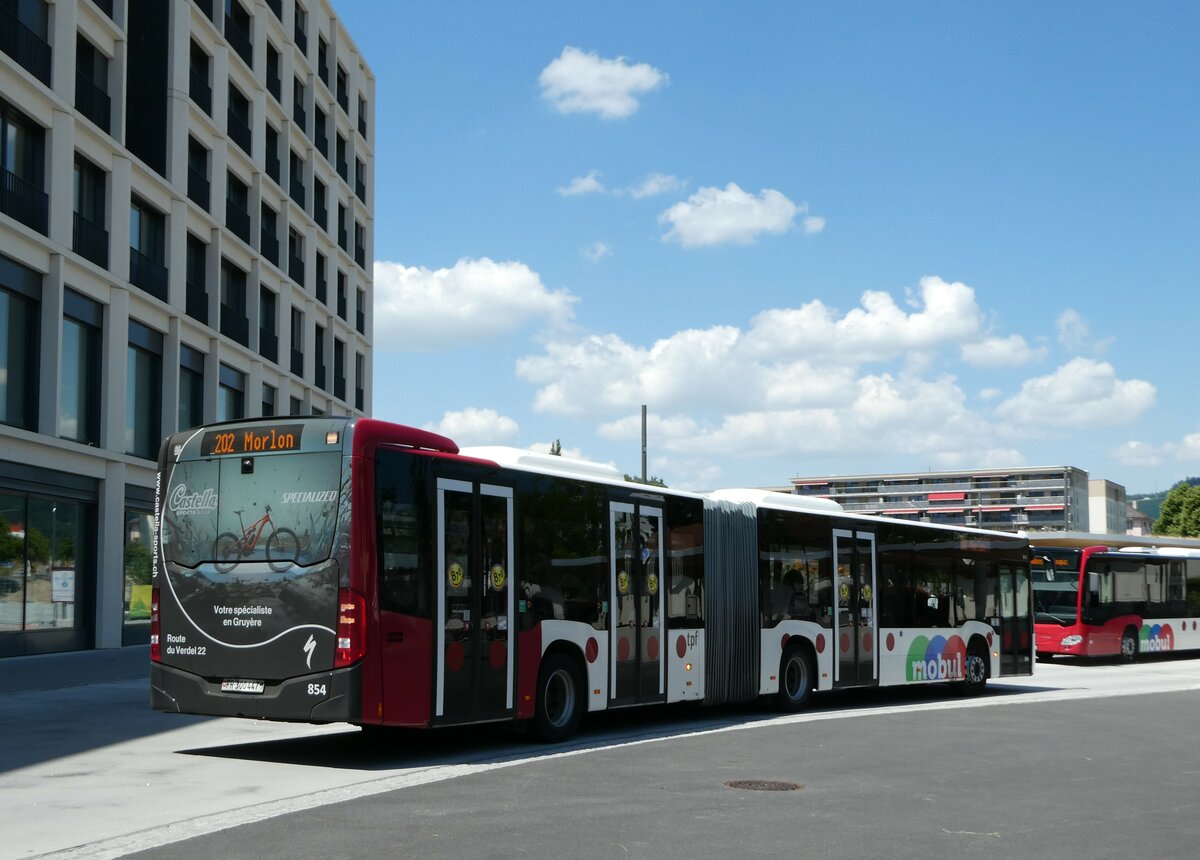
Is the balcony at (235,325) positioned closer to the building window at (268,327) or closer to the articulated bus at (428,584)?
the building window at (268,327)

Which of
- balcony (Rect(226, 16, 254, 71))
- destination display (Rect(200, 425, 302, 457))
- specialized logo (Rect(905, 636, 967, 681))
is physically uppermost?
balcony (Rect(226, 16, 254, 71))

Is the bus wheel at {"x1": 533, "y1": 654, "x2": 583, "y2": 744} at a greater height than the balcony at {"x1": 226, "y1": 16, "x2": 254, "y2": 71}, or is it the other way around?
the balcony at {"x1": 226, "y1": 16, "x2": 254, "y2": 71}

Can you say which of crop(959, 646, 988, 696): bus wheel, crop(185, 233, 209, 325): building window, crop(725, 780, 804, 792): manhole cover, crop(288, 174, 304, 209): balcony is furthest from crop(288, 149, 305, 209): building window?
crop(725, 780, 804, 792): manhole cover

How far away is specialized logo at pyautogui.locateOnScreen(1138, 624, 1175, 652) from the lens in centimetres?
3462

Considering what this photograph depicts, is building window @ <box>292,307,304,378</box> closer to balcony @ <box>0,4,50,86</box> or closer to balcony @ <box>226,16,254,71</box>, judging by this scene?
balcony @ <box>226,16,254,71</box>

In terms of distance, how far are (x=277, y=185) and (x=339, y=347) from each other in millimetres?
10658

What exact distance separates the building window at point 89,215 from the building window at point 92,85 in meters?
1.04

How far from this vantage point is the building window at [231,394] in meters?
38.0

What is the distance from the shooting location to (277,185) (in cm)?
4241

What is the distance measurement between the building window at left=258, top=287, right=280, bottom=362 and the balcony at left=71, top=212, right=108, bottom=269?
11.4 meters

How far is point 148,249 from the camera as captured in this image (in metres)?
33.2

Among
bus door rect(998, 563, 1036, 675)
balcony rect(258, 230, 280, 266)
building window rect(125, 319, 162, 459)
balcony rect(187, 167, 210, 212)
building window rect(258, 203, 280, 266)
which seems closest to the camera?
bus door rect(998, 563, 1036, 675)

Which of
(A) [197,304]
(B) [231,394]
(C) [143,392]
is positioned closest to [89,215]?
(C) [143,392]

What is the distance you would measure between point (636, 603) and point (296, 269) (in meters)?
32.8
